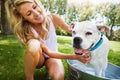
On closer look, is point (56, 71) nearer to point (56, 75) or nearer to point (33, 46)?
point (56, 75)

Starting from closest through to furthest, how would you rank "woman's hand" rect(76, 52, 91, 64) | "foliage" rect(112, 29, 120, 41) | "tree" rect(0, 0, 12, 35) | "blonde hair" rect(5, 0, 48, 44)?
"woman's hand" rect(76, 52, 91, 64) < "blonde hair" rect(5, 0, 48, 44) < "foliage" rect(112, 29, 120, 41) < "tree" rect(0, 0, 12, 35)

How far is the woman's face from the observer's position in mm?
1534


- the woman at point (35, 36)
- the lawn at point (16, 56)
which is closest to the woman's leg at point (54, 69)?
the woman at point (35, 36)

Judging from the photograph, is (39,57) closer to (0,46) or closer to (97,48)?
(97,48)

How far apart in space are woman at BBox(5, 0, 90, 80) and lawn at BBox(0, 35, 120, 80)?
155 mm

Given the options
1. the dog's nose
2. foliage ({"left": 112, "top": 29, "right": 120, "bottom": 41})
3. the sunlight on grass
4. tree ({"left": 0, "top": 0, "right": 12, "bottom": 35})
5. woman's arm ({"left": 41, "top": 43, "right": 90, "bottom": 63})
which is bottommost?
the sunlight on grass

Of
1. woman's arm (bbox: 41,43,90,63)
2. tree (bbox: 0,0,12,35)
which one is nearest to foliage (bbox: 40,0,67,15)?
tree (bbox: 0,0,12,35)

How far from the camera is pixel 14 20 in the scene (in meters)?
1.58

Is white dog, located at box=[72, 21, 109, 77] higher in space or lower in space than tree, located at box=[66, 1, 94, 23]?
lower

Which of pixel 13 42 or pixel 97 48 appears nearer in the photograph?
pixel 97 48

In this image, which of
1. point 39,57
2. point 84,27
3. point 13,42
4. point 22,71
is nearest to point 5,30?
point 13,42

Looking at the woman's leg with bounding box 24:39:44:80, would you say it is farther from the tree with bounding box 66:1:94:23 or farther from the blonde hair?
the tree with bounding box 66:1:94:23

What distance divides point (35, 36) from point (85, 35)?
294mm

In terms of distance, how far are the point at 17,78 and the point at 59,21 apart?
433 mm
